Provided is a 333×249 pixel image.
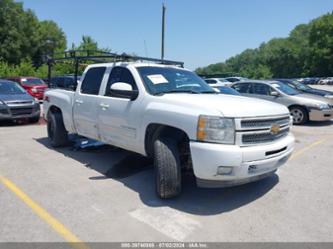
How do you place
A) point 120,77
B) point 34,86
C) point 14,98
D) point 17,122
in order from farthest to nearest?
1. point 34,86
2. point 17,122
3. point 14,98
4. point 120,77

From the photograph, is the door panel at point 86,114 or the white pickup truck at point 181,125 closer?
the white pickup truck at point 181,125

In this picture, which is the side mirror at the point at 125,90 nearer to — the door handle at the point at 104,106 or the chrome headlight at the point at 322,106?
the door handle at the point at 104,106

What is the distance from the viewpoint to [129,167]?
5.62m

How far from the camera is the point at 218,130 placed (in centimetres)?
368

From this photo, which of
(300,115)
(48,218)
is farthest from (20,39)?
(48,218)

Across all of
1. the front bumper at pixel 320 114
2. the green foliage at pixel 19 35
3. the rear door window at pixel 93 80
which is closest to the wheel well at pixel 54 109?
the rear door window at pixel 93 80

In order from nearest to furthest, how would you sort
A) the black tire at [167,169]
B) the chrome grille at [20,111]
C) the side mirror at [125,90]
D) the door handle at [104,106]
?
1. the black tire at [167,169]
2. the side mirror at [125,90]
3. the door handle at [104,106]
4. the chrome grille at [20,111]

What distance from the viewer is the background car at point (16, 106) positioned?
990 centimetres

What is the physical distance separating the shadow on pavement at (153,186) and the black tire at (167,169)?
174 millimetres

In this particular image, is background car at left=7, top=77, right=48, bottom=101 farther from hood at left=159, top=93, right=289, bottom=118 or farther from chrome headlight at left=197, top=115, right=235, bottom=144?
chrome headlight at left=197, top=115, right=235, bottom=144

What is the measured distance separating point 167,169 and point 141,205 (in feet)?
1.93

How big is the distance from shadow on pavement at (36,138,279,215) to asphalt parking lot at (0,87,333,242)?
1cm

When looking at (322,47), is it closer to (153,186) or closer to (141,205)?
(153,186)

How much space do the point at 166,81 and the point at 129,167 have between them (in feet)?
5.75
